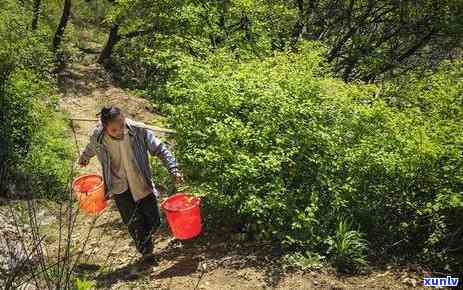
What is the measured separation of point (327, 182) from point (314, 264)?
99 centimetres

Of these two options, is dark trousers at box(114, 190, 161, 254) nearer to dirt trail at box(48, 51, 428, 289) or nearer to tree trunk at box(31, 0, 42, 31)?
dirt trail at box(48, 51, 428, 289)

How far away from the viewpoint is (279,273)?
5.28 metres

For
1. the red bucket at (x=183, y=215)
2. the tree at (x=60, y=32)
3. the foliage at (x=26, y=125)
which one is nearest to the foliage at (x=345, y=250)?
the red bucket at (x=183, y=215)

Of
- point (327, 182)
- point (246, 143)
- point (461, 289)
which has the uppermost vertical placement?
point (246, 143)

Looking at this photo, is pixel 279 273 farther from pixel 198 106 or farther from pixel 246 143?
pixel 198 106

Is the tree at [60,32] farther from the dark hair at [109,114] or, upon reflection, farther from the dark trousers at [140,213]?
the dark hair at [109,114]

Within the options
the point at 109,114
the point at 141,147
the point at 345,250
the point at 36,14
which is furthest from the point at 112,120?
the point at 36,14

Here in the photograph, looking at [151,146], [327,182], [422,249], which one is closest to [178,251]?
[151,146]

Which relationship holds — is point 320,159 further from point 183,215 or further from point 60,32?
point 60,32

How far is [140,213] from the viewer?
19.1 feet

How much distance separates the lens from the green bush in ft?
18.5

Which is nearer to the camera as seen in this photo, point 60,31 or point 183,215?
point 183,215

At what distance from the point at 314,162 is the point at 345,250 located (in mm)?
1090

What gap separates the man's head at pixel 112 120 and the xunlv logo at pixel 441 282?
11.8ft
